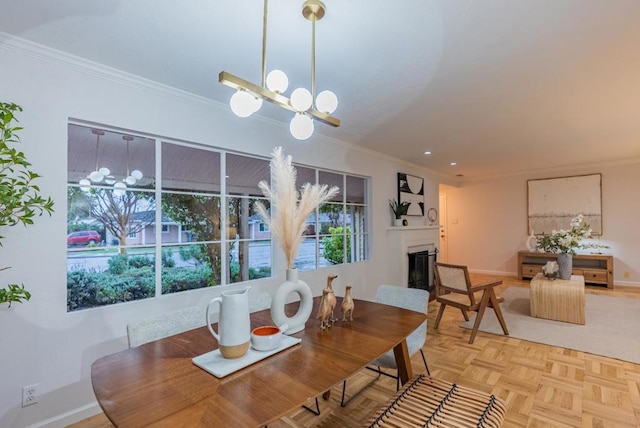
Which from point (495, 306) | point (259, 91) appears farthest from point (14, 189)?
point (495, 306)

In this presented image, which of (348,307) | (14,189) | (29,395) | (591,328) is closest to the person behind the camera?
(348,307)

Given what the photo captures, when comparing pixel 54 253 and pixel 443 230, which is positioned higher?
pixel 54 253

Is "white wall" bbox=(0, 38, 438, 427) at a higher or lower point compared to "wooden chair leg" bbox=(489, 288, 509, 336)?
higher

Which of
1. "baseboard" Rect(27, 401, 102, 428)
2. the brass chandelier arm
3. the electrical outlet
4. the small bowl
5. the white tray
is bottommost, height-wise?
"baseboard" Rect(27, 401, 102, 428)

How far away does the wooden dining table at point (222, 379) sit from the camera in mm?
854

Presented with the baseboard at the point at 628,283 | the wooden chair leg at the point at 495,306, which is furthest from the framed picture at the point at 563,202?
the wooden chair leg at the point at 495,306

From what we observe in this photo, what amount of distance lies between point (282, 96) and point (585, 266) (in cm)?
702

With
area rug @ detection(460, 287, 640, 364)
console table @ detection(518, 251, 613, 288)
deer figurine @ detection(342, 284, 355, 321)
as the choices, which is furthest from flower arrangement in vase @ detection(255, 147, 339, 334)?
console table @ detection(518, 251, 613, 288)

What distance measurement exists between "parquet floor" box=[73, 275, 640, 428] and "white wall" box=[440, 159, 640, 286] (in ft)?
13.9

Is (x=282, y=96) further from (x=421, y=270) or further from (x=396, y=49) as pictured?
(x=421, y=270)

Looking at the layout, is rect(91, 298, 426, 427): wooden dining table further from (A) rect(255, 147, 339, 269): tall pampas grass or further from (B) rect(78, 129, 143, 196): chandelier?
(B) rect(78, 129, 143, 196): chandelier

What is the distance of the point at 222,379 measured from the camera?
3.44ft

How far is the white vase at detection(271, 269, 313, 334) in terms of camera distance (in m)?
1.41

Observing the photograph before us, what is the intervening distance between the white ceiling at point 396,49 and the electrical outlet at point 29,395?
2.03 meters
